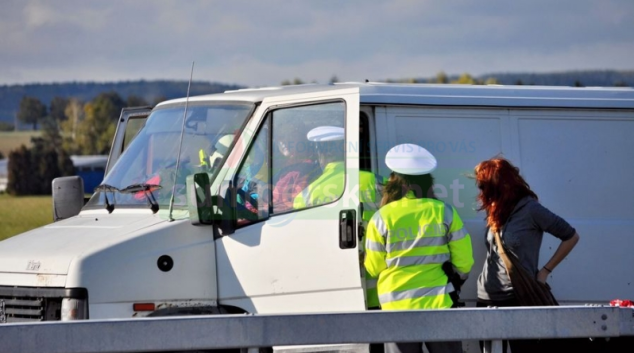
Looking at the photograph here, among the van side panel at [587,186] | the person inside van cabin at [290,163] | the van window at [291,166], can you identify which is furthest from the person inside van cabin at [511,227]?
the person inside van cabin at [290,163]

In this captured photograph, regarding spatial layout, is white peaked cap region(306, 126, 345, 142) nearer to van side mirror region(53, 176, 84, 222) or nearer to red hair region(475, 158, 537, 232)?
red hair region(475, 158, 537, 232)

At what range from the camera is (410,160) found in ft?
19.2

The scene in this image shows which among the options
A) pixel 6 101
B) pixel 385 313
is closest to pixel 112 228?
pixel 385 313

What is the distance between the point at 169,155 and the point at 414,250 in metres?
2.10

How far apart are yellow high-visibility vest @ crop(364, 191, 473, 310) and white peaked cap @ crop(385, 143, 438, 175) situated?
200 millimetres

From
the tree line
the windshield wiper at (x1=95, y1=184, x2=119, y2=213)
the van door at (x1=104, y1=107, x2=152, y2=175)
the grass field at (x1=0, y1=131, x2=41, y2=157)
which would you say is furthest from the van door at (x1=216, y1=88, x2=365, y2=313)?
the grass field at (x1=0, y1=131, x2=41, y2=157)

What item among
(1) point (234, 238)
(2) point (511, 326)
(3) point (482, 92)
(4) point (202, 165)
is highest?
(3) point (482, 92)

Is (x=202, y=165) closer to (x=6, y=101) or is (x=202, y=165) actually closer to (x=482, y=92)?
(x=482, y=92)

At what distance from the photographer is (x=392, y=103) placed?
623 cm

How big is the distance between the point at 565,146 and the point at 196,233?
8.28ft

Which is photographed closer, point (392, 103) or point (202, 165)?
point (392, 103)

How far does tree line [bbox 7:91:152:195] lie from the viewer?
286 ft

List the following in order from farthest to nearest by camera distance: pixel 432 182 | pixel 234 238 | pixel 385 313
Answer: pixel 234 238 < pixel 432 182 < pixel 385 313

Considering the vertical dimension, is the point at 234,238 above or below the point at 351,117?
below
